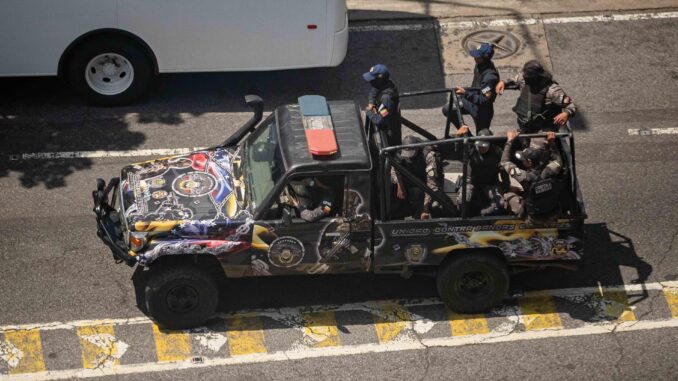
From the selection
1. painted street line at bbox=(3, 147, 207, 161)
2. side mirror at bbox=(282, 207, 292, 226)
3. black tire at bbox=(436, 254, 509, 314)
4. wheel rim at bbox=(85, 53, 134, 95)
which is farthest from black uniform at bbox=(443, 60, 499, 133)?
wheel rim at bbox=(85, 53, 134, 95)

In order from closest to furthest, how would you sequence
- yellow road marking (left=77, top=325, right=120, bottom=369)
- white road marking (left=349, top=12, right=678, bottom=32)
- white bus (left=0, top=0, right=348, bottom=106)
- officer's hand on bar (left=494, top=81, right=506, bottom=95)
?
yellow road marking (left=77, top=325, right=120, bottom=369), officer's hand on bar (left=494, top=81, right=506, bottom=95), white bus (left=0, top=0, right=348, bottom=106), white road marking (left=349, top=12, right=678, bottom=32)

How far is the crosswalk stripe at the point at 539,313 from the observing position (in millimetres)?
10188

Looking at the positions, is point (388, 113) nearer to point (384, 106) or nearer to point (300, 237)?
point (384, 106)

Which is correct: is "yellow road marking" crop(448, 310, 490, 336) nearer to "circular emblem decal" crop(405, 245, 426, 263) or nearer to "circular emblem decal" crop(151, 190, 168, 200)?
"circular emblem decal" crop(405, 245, 426, 263)

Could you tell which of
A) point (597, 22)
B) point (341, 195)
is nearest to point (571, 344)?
point (341, 195)

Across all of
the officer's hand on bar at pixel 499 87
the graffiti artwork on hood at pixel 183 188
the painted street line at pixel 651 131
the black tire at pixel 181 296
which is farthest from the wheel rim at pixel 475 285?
the painted street line at pixel 651 131

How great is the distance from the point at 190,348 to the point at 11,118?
5.10 metres

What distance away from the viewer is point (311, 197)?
31.7 feet

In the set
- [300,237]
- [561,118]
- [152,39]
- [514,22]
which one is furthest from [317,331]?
[514,22]

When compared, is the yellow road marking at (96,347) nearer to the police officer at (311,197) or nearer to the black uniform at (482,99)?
the police officer at (311,197)

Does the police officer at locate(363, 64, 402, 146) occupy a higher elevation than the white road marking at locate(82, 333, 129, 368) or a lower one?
higher

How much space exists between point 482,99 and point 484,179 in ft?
4.84

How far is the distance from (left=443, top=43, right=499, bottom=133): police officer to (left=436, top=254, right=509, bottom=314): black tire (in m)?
1.94

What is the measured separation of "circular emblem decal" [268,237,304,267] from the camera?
9656mm
